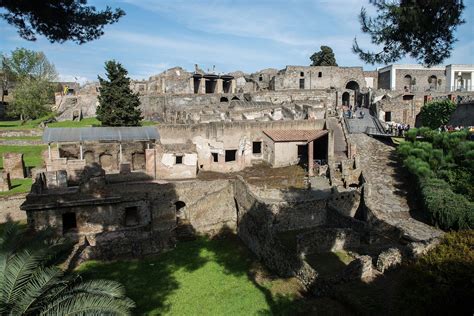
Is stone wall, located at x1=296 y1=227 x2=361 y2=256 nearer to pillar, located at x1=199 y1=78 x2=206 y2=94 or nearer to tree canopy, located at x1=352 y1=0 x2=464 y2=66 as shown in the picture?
tree canopy, located at x1=352 y1=0 x2=464 y2=66

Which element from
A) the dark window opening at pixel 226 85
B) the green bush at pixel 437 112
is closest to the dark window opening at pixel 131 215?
the green bush at pixel 437 112

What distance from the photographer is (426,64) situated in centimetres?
1154

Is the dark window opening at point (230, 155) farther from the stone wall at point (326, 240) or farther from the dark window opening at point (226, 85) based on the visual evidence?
the dark window opening at point (226, 85)

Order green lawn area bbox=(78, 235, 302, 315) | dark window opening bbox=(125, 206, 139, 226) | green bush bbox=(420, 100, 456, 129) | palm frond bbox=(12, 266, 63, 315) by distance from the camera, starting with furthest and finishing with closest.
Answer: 1. green bush bbox=(420, 100, 456, 129)
2. dark window opening bbox=(125, 206, 139, 226)
3. green lawn area bbox=(78, 235, 302, 315)
4. palm frond bbox=(12, 266, 63, 315)

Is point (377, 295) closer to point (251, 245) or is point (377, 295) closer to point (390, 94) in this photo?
point (251, 245)

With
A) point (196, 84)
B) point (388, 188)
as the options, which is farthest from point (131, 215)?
point (196, 84)

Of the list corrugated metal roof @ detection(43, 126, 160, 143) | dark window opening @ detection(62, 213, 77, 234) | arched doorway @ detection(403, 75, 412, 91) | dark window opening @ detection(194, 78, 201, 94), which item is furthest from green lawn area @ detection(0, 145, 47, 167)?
arched doorway @ detection(403, 75, 412, 91)

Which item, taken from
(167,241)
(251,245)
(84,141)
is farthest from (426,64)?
(84,141)

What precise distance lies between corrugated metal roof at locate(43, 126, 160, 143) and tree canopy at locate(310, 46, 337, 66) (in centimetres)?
3631

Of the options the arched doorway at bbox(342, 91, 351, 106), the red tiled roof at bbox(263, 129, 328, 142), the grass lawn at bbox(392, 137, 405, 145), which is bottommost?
the grass lawn at bbox(392, 137, 405, 145)

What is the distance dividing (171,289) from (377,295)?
6.54m

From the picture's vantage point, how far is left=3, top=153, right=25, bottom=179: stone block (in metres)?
24.4

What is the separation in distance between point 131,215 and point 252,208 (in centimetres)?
575

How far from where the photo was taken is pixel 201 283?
13.4 metres
